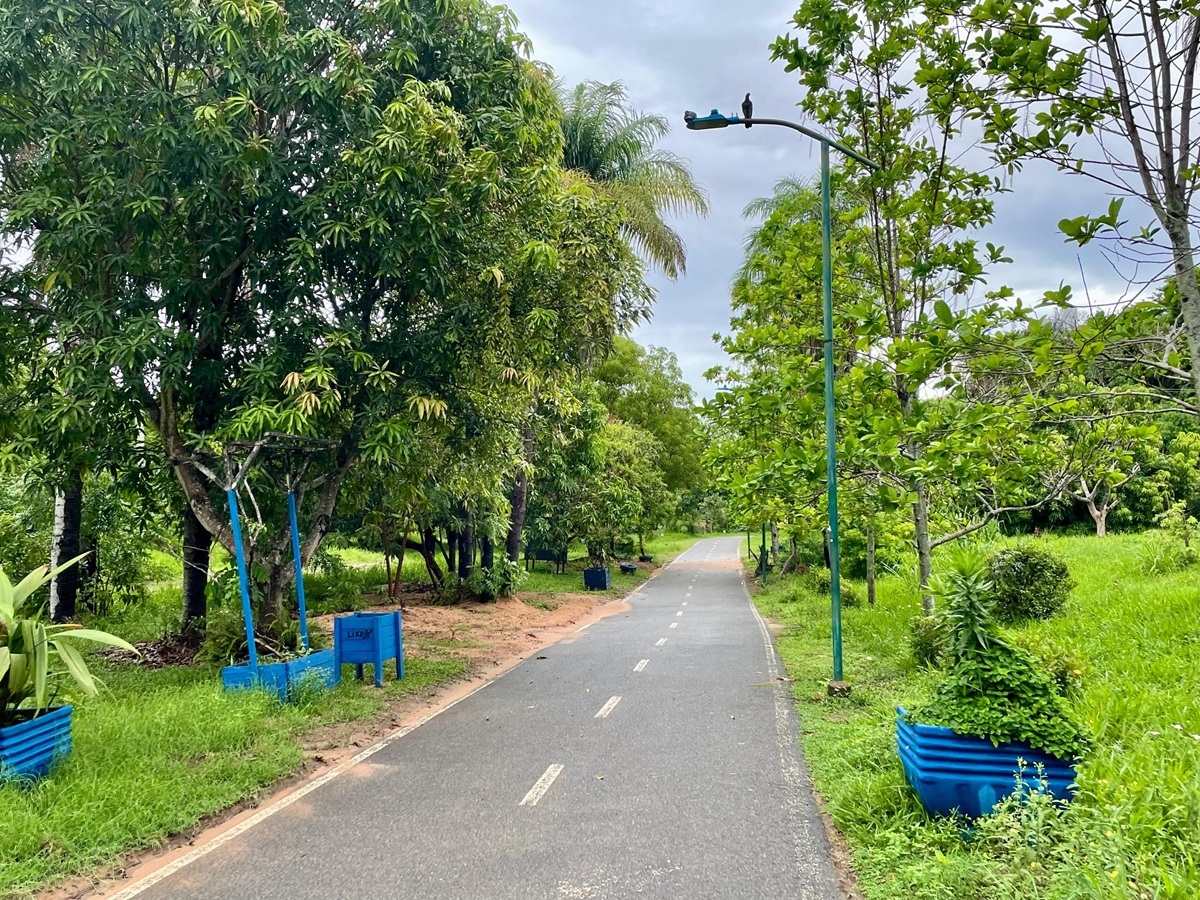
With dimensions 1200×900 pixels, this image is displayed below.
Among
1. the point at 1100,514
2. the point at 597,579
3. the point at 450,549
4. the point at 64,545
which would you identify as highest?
the point at 64,545

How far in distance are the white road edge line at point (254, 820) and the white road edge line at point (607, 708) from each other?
190cm

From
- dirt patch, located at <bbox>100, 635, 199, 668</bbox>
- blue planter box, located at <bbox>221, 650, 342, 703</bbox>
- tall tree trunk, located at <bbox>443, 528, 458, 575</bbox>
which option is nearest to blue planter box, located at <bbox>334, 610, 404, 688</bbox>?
blue planter box, located at <bbox>221, 650, 342, 703</bbox>

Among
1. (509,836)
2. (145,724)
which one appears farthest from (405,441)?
(509,836)

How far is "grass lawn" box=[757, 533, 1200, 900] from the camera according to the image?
3.51 metres

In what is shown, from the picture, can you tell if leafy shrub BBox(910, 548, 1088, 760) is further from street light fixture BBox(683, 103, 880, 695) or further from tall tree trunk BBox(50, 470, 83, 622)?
tall tree trunk BBox(50, 470, 83, 622)

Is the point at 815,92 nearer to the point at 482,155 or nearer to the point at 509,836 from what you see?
the point at 482,155

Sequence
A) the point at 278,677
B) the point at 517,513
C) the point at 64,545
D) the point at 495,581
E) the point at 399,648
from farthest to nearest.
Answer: the point at 517,513 < the point at 495,581 < the point at 64,545 < the point at 399,648 < the point at 278,677

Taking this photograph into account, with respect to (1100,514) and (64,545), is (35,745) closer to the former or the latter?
(64,545)

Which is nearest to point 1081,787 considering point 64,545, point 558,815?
point 558,815

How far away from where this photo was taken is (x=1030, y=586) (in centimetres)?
1141

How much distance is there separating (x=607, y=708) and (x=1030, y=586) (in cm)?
732

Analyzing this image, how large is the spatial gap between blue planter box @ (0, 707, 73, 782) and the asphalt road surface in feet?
5.29

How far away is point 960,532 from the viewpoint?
9617 millimetres

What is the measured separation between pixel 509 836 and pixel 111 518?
12.8 metres
